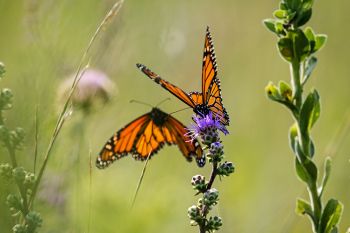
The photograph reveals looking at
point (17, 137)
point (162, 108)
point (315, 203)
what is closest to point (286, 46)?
point (315, 203)

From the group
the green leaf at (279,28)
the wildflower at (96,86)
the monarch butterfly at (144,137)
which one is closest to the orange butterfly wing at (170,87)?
the monarch butterfly at (144,137)

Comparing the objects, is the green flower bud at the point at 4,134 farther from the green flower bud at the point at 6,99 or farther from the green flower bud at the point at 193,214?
the green flower bud at the point at 193,214

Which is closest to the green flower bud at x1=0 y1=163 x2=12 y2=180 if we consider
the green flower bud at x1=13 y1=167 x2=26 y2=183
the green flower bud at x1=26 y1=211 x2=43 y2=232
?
the green flower bud at x1=13 y1=167 x2=26 y2=183

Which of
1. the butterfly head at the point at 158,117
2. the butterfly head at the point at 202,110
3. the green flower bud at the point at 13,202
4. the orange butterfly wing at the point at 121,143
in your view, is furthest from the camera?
the butterfly head at the point at 158,117

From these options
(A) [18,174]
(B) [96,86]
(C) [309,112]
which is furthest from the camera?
(B) [96,86]

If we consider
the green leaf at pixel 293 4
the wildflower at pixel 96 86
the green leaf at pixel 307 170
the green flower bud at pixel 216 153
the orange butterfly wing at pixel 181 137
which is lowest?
the green leaf at pixel 307 170

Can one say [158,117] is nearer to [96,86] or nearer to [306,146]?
[96,86]
